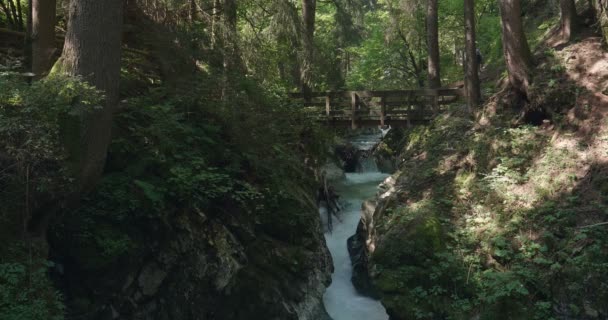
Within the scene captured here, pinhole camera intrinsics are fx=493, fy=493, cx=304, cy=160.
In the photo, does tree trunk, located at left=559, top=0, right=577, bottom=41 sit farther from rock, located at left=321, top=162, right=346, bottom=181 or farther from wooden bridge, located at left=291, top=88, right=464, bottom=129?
rock, located at left=321, top=162, right=346, bottom=181

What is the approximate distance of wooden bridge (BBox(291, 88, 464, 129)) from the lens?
16.6 metres

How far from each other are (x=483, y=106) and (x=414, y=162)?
247 cm

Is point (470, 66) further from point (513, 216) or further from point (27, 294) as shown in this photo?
point (27, 294)

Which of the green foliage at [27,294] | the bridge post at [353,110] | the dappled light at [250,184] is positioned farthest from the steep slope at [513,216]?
the green foliage at [27,294]

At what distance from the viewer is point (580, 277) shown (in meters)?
7.69

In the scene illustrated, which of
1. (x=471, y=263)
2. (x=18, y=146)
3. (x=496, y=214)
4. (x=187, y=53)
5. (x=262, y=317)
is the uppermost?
(x=187, y=53)

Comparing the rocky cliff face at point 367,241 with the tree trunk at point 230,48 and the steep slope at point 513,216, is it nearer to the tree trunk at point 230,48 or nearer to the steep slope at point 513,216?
the steep slope at point 513,216

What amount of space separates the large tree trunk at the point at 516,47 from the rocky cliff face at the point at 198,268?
243 inches

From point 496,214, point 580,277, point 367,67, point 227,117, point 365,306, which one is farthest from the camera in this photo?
point 367,67

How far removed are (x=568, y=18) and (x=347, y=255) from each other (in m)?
8.73

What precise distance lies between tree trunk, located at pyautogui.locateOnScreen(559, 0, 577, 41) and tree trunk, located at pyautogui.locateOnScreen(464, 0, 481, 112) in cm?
246

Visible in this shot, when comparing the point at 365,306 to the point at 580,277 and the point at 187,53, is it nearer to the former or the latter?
the point at 580,277

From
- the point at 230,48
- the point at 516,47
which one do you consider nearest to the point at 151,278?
the point at 230,48

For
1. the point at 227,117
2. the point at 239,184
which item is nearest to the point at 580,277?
the point at 239,184
